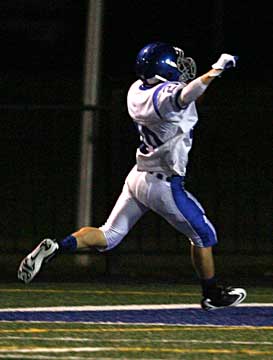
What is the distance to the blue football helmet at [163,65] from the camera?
12500 millimetres

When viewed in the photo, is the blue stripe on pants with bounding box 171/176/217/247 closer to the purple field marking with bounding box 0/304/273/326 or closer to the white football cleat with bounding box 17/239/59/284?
the purple field marking with bounding box 0/304/273/326

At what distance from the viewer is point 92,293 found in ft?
47.0

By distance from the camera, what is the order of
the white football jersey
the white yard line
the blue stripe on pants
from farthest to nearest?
Answer: the white yard line
the blue stripe on pants
the white football jersey

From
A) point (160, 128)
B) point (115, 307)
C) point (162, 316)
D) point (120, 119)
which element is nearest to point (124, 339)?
point (162, 316)

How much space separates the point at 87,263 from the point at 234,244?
1.56 m

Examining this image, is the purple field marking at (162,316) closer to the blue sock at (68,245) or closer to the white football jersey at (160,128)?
the blue sock at (68,245)

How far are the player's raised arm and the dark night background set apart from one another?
3.84m

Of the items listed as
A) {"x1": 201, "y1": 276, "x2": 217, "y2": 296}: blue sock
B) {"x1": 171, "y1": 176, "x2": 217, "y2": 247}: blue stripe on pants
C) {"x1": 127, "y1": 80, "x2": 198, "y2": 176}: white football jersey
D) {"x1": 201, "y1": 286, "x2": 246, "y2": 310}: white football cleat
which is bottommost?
{"x1": 201, "y1": 286, "x2": 246, "y2": 310}: white football cleat

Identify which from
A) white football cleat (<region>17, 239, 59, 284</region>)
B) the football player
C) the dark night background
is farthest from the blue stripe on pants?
the dark night background

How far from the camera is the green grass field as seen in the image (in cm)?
1021

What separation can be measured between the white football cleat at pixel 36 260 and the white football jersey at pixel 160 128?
82 centimetres

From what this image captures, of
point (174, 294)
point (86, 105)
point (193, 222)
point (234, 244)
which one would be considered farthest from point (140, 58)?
point (234, 244)

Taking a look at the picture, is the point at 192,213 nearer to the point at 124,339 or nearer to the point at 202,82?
the point at 202,82

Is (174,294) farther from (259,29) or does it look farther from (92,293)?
(259,29)
